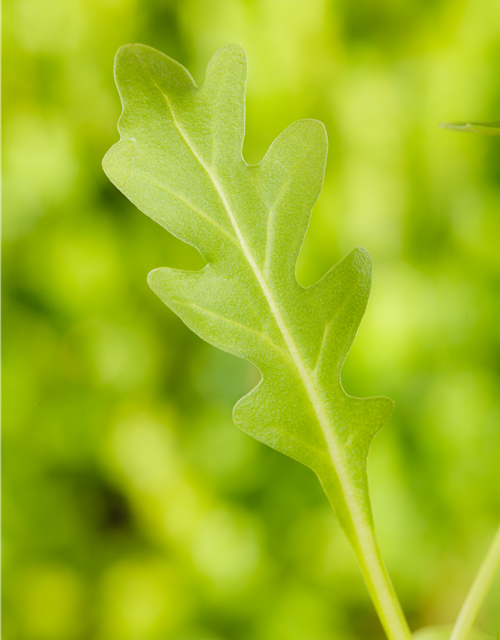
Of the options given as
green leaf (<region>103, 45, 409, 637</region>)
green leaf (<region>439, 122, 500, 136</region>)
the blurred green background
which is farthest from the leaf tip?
the blurred green background

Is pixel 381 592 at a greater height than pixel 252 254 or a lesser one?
lesser

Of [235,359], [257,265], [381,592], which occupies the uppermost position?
[257,265]

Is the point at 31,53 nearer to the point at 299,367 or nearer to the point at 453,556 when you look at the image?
the point at 299,367

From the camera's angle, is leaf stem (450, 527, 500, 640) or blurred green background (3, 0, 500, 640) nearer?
leaf stem (450, 527, 500, 640)

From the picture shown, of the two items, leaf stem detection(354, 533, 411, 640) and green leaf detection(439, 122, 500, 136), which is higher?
green leaf detection(439, 122, 500, 136)

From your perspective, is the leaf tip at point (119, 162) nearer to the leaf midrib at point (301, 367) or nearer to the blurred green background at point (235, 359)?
the leaf midrib at point (301, 367)

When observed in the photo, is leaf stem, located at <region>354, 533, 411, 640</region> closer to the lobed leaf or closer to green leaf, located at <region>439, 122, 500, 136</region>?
the lobed leaf

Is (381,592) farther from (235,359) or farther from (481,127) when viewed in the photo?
(235,359)

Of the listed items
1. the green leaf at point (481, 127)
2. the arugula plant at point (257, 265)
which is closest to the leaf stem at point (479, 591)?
the arugula plant at point (257, 265)

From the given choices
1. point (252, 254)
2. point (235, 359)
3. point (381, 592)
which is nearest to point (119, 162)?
point (252, 254)
